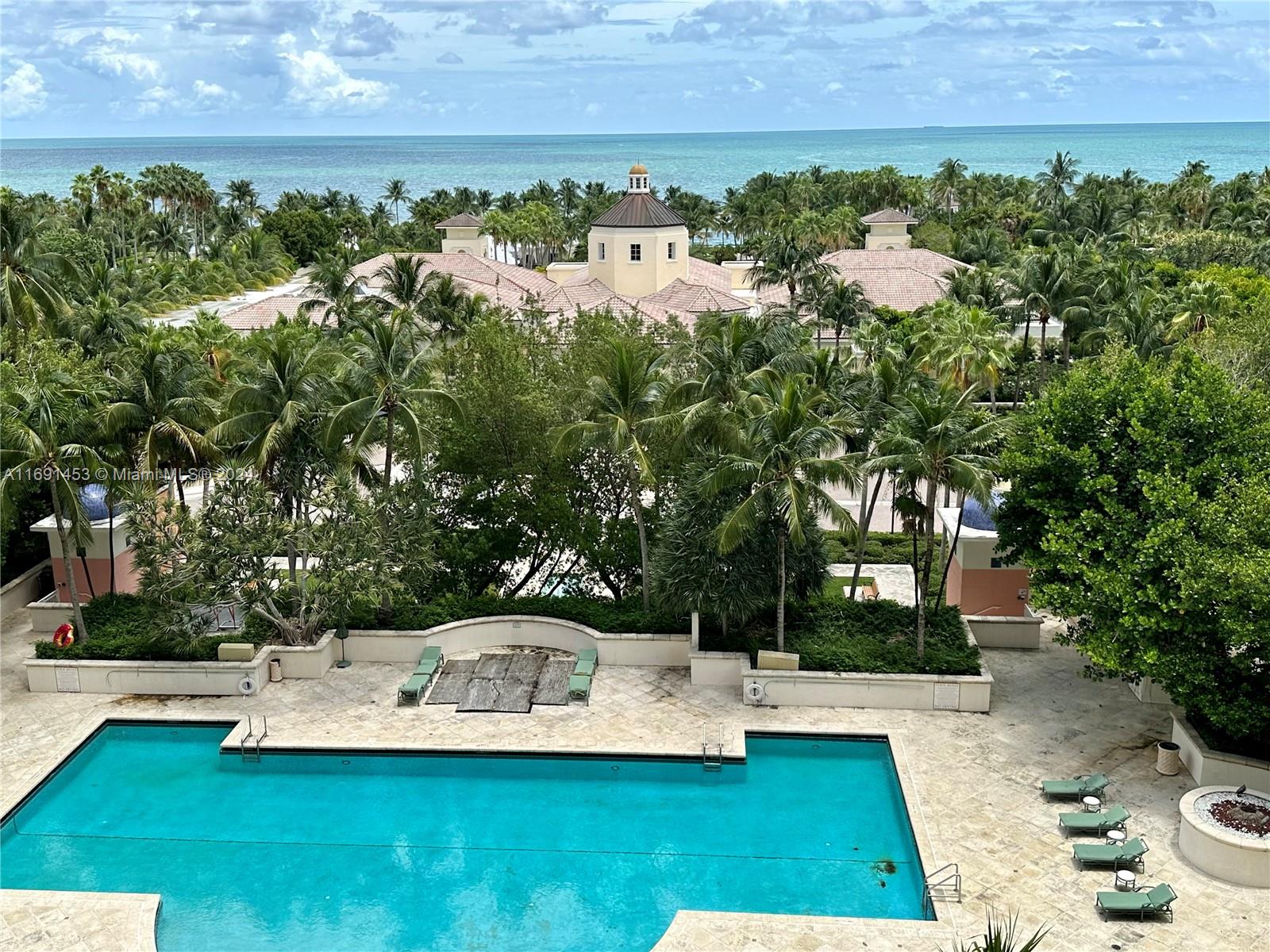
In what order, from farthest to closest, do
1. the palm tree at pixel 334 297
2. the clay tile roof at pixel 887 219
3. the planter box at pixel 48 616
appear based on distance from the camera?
the clay tile roof at pixel 887 219 < the palm tree at pixel 334 297 < the planter box at pixel 48 616

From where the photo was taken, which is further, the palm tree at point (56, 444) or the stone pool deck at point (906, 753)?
the palm tree at point (56, 444)

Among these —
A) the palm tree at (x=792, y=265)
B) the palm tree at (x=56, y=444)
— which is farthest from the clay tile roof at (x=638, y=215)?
the palm tree at (x=56, y=444)

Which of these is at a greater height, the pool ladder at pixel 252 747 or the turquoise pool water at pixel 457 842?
the pool ladder at pixel 252 747

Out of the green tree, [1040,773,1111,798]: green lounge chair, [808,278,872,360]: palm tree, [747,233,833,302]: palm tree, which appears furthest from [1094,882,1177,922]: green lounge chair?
[747,233,833,302]: palm tree

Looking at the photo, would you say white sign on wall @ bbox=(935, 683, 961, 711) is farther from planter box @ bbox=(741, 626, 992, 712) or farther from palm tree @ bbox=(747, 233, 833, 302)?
palm tree @ bbox=(747, 233, 833, 302)

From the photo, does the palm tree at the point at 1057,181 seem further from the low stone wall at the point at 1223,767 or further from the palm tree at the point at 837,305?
the low stone wall at the point at 1223,767
